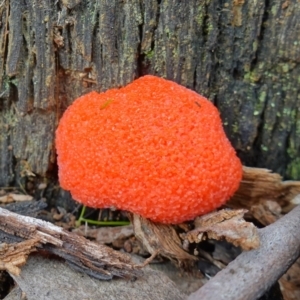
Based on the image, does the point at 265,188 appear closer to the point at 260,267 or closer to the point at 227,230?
the point at 227,230

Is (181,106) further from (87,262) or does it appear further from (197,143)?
(87,262)

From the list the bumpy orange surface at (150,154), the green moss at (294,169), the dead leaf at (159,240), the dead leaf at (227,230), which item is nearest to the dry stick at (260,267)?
the dead leaf at (227,230)

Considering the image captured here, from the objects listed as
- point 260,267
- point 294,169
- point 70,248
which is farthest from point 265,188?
point 70,248

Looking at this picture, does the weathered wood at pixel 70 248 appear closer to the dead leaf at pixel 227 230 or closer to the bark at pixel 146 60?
the dead leaf at pixel 227 230

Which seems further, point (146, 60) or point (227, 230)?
point (146, 60)

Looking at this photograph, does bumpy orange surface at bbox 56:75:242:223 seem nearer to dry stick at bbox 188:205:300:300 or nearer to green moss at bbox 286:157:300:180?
dry stick at bbox 188:205:300:300
